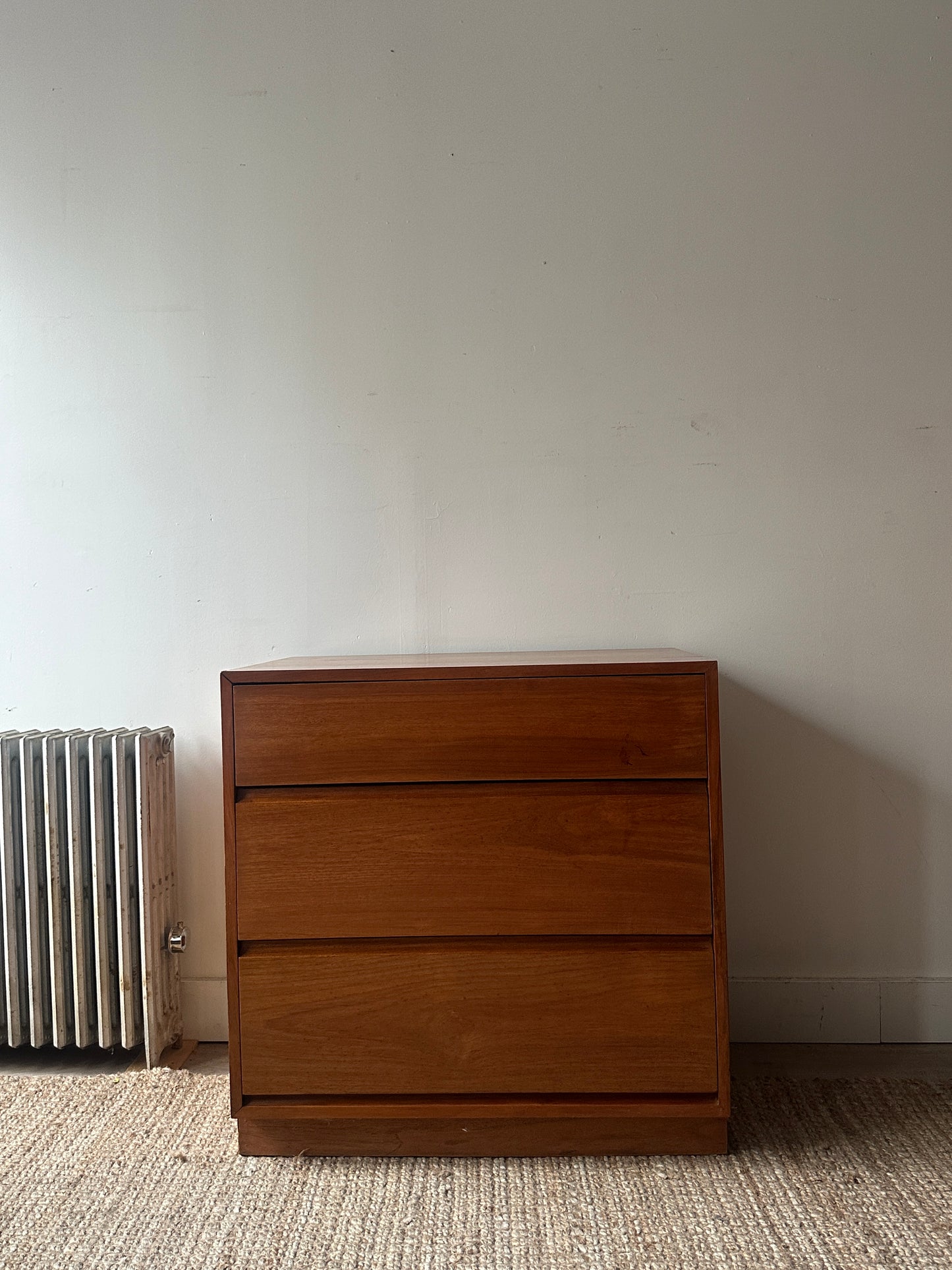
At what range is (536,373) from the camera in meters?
1.82

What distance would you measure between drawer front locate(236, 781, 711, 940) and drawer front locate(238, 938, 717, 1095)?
36 millimetres

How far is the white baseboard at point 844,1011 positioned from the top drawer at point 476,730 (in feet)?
2.28

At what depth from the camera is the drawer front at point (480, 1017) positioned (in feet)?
4.46

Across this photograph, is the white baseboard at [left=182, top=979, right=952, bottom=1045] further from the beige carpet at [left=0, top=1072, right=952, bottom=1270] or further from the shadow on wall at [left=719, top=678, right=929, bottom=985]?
the beige carpet at [left=0, top=1072, right=952, bottom=1270]

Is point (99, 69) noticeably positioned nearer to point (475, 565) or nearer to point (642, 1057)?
point (475, 565)

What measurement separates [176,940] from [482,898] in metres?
0.72

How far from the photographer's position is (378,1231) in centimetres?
123

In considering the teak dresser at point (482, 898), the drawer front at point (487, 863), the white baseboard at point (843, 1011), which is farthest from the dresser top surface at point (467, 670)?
the white baseboard at point (843, 1011)

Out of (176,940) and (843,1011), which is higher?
(176,940)

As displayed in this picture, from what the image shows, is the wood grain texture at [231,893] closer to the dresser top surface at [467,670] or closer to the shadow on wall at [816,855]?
the dresser top surface at [467,670]

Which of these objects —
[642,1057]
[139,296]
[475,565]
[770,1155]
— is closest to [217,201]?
[139,296]

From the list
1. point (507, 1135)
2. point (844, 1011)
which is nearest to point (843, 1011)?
point (844, 1011)

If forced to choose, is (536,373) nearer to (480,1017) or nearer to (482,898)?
(482,898)

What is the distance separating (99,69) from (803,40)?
1370 mm
